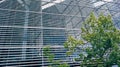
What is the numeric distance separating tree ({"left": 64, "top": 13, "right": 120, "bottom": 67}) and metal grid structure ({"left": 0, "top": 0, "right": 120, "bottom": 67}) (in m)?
3.16

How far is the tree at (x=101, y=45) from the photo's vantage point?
35.4 ft

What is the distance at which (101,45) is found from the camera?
10.8 meters

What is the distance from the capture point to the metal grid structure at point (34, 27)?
14.0 meters

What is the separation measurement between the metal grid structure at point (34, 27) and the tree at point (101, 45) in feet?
10.4

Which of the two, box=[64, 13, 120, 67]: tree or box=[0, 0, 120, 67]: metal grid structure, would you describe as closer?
box=[64, 13, 120, 67]: tree

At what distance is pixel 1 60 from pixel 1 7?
13.3ft

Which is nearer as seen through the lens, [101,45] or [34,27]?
[101,45]

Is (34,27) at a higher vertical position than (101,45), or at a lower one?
higher

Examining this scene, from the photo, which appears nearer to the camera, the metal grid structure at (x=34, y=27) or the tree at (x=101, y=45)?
the tree at (x=101, y=45)

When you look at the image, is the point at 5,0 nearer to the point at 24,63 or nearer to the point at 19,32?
the point at 19,32

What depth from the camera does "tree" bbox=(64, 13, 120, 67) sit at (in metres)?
10.8

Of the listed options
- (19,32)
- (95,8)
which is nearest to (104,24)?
(19,32)

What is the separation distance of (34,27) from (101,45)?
232 inches

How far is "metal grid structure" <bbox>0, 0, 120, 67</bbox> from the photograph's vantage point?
45.8 ft
